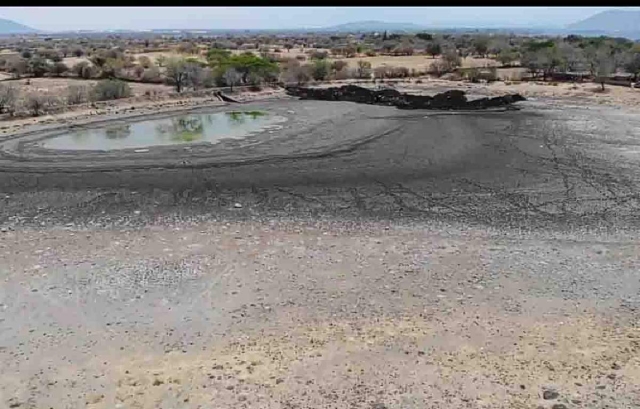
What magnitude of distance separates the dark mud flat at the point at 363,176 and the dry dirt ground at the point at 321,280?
0.11 m

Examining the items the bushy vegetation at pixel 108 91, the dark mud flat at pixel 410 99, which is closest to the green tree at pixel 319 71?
the dark mud flat at pixel 410 99

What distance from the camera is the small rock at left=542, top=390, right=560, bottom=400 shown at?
7.50m

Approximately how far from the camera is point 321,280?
11367 mm

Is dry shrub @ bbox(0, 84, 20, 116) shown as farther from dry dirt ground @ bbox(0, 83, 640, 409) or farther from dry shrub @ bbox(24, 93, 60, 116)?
dry dirt ground @ bbox(0, 83, 640, 409)

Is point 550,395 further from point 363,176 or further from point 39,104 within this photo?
point 39,104

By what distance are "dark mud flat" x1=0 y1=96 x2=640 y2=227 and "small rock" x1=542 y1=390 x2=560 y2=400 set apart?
7.38 metres

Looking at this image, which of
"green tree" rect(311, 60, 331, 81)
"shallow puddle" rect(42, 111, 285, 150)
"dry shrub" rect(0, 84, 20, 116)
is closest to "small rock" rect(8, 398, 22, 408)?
"shallow puddle" rect(42, 111, 285, 150)

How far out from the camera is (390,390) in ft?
25.6

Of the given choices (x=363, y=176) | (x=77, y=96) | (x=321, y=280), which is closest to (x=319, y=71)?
(x=77, y=96)

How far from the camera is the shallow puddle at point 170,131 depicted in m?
24.4
